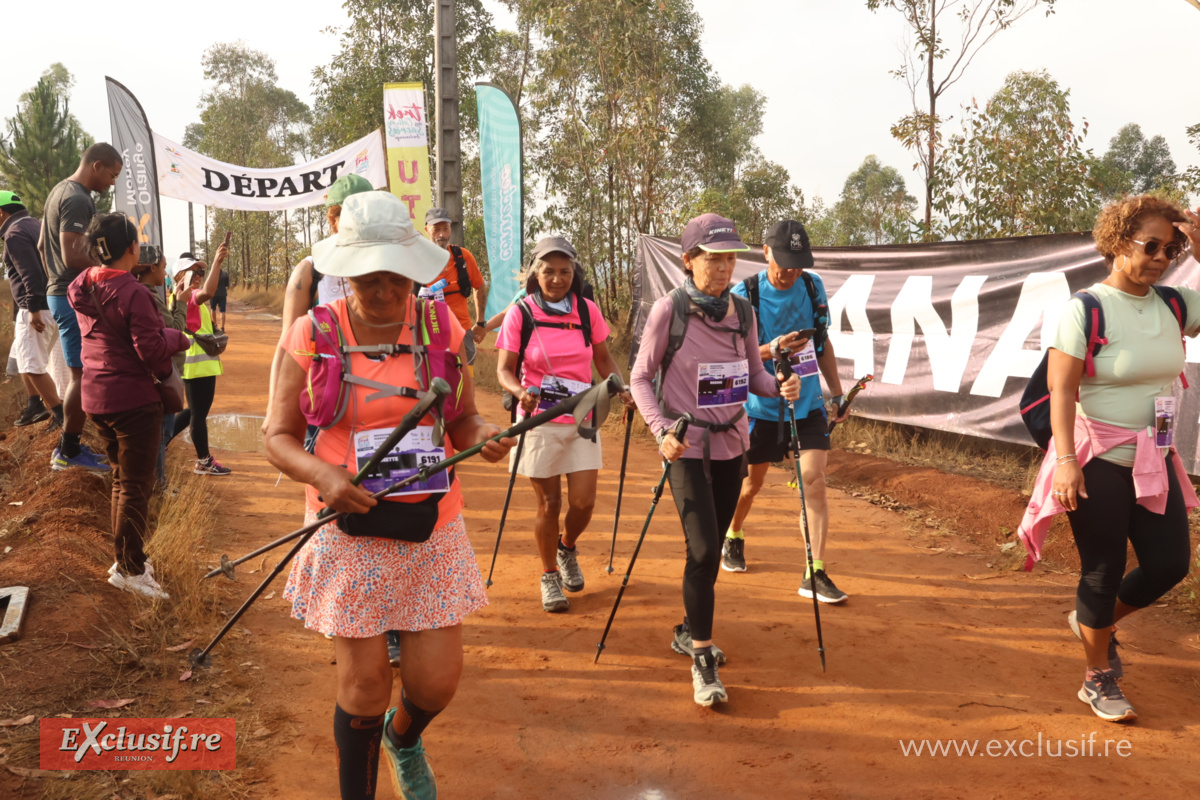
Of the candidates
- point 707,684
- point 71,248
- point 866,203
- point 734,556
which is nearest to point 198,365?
point 71,248

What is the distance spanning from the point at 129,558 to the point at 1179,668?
17.4 feet

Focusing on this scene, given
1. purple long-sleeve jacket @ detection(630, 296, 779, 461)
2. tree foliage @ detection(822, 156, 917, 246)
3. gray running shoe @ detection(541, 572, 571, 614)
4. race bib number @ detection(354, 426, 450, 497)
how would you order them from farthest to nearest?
tree foliage @ detection(822, 156, 917, 246) → gray running shoe @ detection(541, 572, 571, 614) → purple long-sleeve jacket @ detection(630, 296, 779, 461) → race bib number @ detection(354, 426, 450, 497)

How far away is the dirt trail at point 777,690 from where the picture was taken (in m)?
3.20

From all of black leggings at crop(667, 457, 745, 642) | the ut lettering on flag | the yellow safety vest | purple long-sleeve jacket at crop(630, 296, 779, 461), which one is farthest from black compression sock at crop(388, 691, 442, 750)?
the yellow safety vest

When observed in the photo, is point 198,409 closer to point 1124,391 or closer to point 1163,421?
point 1124,391

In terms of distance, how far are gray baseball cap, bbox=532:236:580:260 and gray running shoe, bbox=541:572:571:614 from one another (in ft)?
5.97

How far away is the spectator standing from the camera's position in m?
6.62

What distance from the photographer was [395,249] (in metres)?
2.38

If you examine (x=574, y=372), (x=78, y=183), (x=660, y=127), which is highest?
(x=660, y=127)

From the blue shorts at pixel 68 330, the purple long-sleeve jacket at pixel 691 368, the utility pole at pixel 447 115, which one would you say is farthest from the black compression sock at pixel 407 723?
the utility pole at pixel 447 115

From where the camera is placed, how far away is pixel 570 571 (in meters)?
5.15

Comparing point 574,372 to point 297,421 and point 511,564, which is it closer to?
point 511,564

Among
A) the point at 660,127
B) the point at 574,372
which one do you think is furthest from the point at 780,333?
the point at 660,127

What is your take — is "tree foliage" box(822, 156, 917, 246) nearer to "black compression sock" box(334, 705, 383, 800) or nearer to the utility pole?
the utility pole
